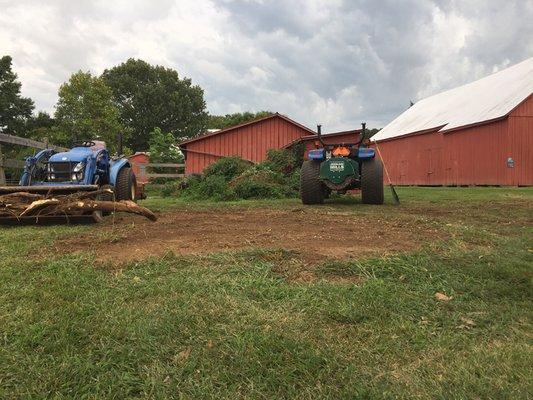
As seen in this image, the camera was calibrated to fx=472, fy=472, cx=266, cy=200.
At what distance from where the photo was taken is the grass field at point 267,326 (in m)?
2.31

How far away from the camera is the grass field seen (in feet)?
7.57

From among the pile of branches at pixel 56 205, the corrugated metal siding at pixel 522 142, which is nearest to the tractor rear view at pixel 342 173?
the pile of branches at pixel 56 205

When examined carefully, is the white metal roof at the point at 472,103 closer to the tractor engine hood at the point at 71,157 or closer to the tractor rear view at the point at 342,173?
the tractor rear view at the point at 342,173

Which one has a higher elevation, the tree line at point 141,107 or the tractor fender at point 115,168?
the tree line at point 141,107

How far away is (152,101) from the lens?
57812 millimetres

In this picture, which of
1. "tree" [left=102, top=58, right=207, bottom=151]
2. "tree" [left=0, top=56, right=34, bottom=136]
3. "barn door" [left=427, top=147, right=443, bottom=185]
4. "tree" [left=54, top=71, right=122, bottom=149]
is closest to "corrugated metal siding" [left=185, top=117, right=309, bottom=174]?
"barn door" [left=427, top=147, right=443, bottom=185]

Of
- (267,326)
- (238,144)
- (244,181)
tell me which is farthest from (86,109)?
(267,326)

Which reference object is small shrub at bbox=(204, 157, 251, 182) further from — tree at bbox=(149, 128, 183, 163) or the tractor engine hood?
tree at bbox=(149, 128, 183, 163)

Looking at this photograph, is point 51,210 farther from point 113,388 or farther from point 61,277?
point 113,388

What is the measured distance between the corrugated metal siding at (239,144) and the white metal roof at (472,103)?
33.1ft

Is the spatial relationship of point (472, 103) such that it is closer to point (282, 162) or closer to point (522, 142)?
point (522, 142)

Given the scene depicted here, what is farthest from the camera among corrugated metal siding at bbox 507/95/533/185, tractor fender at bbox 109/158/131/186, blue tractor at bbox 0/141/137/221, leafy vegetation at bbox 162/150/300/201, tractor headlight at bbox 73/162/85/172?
corrugated metal siding at bbox 507/95/533/185

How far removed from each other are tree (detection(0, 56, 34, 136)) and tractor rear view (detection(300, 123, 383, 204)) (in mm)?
41220

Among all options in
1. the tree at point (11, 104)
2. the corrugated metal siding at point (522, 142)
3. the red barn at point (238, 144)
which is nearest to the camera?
the corrugated metal siding at point (522, 142)
